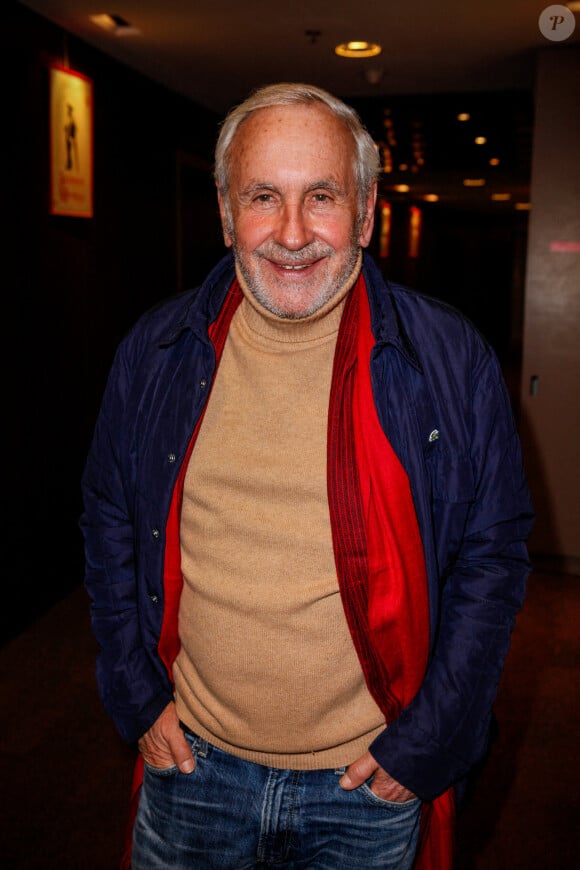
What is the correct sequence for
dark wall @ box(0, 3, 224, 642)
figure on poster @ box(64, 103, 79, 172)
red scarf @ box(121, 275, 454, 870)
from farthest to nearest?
figure on poster @ box(64, 103, 79, 172) → dark wall @ box(0, 3, 224, 642) → red scarf @ box(121, 275, 454, 870)

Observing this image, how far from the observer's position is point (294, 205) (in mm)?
1294

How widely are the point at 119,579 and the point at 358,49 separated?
3730 mm

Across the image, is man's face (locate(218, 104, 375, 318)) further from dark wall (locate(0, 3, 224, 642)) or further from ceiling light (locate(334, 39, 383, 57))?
ceiling light (locate(334, 39, 383, 57))

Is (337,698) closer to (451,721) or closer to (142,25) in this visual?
(451,721)

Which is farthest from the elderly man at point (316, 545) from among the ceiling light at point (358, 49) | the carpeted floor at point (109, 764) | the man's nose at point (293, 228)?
the ceiling light at point (358, 49)

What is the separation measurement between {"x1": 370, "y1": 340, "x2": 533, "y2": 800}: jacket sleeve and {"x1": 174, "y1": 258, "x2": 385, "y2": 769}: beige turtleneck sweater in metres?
0.08

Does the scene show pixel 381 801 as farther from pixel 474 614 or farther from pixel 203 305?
pixel 203 305

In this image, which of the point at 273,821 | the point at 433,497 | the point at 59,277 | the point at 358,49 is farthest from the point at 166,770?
the point at 358,49

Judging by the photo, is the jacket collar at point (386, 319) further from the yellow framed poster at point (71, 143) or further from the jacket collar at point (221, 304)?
the yellow framed poster at point (71, 143)

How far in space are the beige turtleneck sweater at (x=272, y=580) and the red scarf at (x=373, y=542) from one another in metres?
0.02

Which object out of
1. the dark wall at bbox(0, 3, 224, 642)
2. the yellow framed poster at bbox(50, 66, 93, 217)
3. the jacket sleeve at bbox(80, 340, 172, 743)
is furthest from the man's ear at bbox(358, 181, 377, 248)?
the yellow framed poster at bbox(50, 66, 93, 217)

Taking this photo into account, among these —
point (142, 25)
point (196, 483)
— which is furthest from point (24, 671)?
point (142, 25)

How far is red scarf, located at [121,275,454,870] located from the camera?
3.96 ft

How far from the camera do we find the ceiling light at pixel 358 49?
4172 mm
